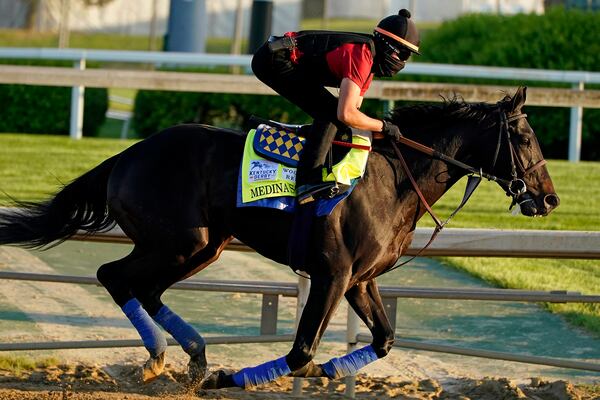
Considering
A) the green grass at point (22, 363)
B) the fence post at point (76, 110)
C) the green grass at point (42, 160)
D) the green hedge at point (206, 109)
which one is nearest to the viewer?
the green grass at point (22, 363)

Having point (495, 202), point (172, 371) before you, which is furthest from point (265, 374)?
point (495, 202)

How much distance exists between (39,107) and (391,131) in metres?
9.65

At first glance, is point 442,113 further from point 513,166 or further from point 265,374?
point 265,374

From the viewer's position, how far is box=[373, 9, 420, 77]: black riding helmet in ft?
18.5

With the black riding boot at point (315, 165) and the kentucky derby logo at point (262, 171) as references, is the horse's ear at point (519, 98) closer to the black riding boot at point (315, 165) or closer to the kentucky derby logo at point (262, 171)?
the black riding boot at point (315, 165)

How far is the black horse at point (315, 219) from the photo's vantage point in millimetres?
5656

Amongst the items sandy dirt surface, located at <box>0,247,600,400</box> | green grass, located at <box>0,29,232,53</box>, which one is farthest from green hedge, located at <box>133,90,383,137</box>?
green grass, located at <box>0,29,232,53</box>

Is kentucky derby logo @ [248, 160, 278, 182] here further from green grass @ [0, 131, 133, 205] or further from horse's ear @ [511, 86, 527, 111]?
green grass @ [0, 131, 133, 205]

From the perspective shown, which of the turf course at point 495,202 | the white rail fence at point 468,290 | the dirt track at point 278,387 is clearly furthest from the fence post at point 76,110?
the white rail fence at point 468,290

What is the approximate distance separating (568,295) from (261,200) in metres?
1.85

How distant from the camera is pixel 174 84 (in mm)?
11508

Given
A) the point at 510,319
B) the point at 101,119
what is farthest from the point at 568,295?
the point at 101,119

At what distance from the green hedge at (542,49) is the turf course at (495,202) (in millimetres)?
1460

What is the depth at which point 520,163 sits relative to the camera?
19.1 ft
